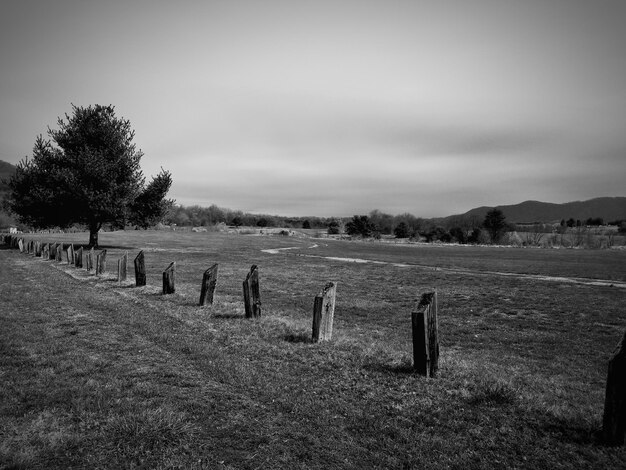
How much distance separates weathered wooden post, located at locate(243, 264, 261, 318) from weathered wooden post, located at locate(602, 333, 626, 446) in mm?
8200

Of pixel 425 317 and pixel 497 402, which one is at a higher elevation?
pixel 425 317

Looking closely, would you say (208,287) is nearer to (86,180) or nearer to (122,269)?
(122,269)

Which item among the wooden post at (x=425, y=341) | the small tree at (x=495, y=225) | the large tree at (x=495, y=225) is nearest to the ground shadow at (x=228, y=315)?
the wooden post at (x=425, y=341)

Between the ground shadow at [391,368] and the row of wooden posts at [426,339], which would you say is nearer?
the row of wooden posts at [426,339]

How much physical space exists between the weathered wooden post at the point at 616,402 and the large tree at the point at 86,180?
3476cm

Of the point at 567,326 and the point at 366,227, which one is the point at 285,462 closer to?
the point at 567,326

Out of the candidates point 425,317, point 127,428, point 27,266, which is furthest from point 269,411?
point 27,266

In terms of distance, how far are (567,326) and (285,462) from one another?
40.9 feet

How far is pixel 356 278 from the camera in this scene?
2380cm

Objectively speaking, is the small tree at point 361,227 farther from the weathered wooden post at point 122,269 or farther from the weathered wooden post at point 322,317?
the weathered wooden post at point 322,317

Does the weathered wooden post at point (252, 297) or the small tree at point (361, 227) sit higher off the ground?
the small tree at point (361, 227)

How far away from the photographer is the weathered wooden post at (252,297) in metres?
10.7

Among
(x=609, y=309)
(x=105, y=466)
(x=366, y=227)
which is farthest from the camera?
A: (x=366, y=227)

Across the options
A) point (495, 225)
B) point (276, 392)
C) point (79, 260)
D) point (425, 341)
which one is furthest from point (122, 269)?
point (495, 225)
